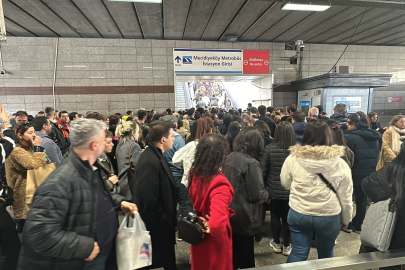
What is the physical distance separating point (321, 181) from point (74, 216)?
71.0 inches

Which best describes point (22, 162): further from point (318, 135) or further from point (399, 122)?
point (399, 122)

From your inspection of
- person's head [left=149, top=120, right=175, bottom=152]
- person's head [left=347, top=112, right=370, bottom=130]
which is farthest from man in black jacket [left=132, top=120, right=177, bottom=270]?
person's head [left=347, top=112, right=370, bottom=130]

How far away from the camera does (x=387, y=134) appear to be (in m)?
3.15

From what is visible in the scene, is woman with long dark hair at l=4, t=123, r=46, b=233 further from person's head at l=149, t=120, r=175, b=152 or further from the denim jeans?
the denim jeans

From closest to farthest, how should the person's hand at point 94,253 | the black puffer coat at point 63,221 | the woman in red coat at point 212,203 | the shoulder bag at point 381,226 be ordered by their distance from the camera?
1. the black puffer coat at point 63,221
2. the person's hand at point 94,253
3. the shoulder bag at point 381,226
4. the woman in red coat at point 212,203

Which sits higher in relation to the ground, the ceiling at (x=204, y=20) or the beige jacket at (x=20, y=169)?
the ceiling at (x=204, y=20)

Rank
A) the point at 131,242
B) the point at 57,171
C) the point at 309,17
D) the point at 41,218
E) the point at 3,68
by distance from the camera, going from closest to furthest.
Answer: the point at 41,218 → the point at 57,171 → the point at 131,242 → the point at 309,17 → the point at 3,68

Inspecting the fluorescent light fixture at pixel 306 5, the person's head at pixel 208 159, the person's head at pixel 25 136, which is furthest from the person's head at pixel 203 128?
the fluorescent light fixture at pixel 306 5

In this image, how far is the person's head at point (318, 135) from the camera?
1.72 meters

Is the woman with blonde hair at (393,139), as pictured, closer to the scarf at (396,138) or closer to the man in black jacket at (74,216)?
the scarf at (396,138)

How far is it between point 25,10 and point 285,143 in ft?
26.9

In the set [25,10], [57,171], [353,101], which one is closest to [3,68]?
[25,10]

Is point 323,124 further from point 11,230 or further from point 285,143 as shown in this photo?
point 11,230

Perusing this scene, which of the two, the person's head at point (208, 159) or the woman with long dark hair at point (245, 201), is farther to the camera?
the woman with long dark hair at point (245, 201)
